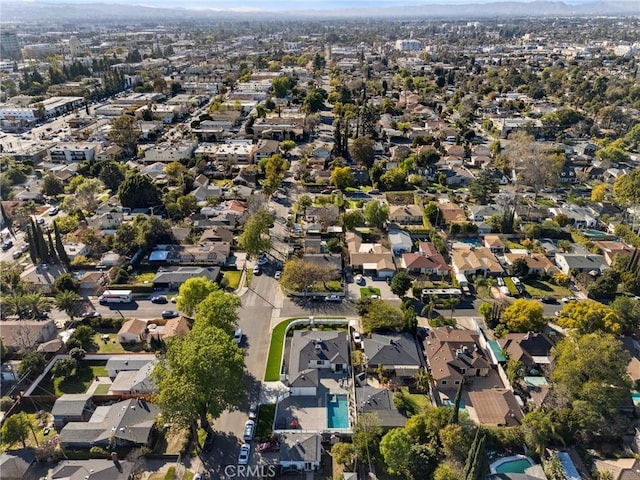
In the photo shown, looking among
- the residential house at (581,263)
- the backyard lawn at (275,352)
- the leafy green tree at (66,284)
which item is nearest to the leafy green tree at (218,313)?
the backyard lawn at (275,352)

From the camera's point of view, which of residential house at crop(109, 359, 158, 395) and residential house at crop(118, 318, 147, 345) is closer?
residential house at crop(109, 359, 158, 395)

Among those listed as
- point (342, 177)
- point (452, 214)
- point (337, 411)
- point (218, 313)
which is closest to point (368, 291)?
point (337, 411)

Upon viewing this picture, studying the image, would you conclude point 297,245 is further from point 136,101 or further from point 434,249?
point 136,101

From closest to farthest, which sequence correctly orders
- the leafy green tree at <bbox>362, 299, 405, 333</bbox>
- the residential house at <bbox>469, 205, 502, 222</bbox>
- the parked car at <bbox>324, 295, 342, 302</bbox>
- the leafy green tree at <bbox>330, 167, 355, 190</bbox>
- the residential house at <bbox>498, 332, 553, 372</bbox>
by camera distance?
the residential house at <bbox>498, 332, 553, 372</bbox> → the leafy green tree at <bbox>362, 299, 405, 333</bbox> → the parked car at <bbox>324, 295, 342, 302</bbox> → the residential house at <bbox>469, 205, 502, 222</bbox> → the leafy green tree at <bbox>330, 167, 355, 190</bbox>

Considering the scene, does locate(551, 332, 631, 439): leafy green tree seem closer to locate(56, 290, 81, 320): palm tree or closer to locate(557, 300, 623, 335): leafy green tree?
locate(557, 300, 623, 335): leafy green tree

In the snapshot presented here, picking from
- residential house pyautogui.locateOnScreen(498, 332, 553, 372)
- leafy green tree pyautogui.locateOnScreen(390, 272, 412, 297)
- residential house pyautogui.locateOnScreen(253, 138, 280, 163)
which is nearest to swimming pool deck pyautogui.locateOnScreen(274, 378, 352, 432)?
leafy green tree pyautogui.locateOnScreen(390, 272, 412, 297)

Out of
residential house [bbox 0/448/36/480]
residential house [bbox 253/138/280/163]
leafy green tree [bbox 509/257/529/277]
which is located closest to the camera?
residential house [bbox 0/448/36/480]

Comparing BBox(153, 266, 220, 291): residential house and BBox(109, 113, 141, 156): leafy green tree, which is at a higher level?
BBox(109, 113, 141, 156): leafy green tree

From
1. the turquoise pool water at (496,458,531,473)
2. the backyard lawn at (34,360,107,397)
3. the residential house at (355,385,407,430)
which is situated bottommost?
the backyard lawn at (34,360,107,397)

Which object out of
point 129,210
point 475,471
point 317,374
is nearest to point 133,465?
point 317,374
